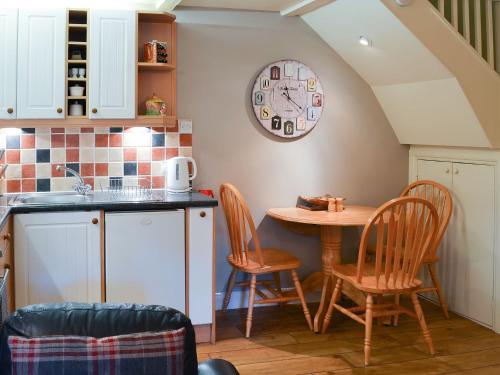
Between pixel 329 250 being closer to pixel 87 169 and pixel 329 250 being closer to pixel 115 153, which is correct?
pixel 115 153

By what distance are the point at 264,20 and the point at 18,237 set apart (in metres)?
2.21

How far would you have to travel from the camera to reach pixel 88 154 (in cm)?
417

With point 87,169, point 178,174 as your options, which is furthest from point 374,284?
point 87,169

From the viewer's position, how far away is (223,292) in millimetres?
4500

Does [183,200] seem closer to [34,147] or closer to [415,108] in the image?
[34,147]

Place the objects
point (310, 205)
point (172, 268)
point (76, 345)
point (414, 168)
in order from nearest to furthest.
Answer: point (76, 345)
point (172, 268)
point (310, 205)
point (414, 168)

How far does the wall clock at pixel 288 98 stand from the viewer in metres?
4.47

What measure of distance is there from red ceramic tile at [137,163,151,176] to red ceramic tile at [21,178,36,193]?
671 millimetres

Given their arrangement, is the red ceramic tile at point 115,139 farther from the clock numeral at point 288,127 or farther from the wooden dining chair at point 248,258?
the clock numeral at point 288,127

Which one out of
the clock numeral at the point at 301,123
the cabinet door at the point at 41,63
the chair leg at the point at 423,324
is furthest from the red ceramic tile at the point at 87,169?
the chair leg at the point at 423,324

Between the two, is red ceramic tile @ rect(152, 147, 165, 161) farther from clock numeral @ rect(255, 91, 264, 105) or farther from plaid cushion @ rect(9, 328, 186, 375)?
plaid cushion @ rect(9, 328, 186, 375)

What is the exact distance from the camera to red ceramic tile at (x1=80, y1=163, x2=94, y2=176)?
416 cm

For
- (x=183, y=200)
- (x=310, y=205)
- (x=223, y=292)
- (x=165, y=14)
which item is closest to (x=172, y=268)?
(x=183, y=200)

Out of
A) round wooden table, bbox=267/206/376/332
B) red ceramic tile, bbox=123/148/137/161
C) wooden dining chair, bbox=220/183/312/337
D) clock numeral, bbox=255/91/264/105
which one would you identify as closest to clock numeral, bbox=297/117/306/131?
clock numeral, bbox=255/91/264/105
